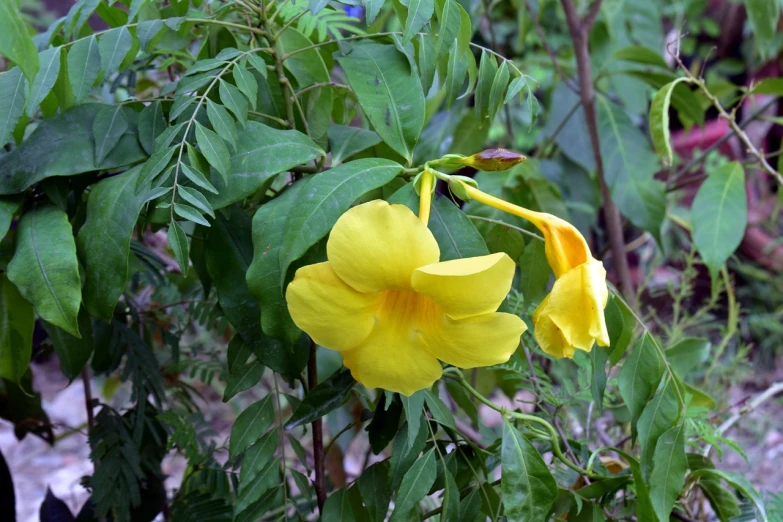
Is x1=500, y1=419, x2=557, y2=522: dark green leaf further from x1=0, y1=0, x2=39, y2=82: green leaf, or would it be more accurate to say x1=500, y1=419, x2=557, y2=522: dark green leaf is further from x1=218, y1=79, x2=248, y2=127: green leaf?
x1=0, y1=0, x2=39, y2=82: green leaf

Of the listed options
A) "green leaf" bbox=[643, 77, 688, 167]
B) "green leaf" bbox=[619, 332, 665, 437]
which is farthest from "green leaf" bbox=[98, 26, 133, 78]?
"green leaf" bbox=[643, 77, 688, 167]

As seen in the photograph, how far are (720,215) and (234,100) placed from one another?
0.93 m

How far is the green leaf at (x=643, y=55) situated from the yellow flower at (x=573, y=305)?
34.4 inches

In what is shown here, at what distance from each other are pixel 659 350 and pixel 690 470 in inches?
7.2

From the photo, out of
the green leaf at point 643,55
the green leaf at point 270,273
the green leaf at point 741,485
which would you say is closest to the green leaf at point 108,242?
the green leaf at point 270,273

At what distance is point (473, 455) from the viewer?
28.3 inches

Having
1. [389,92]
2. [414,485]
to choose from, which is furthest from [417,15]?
[414,485]

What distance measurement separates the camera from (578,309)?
0.54 metres

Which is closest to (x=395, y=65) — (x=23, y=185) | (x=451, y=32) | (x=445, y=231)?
(x=451, y=32)

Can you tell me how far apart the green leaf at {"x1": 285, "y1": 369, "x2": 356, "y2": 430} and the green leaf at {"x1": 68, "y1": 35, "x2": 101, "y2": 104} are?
36 cm

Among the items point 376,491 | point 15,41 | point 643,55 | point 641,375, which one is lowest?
point 376,491

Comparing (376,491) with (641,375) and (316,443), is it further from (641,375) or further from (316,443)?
(641,375)

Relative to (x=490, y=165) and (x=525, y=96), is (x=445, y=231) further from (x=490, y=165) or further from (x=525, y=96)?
(x=525, y=96)

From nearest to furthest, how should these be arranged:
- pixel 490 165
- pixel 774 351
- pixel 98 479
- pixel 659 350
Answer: pixel 490 165, pixel 659 350, pixel 98 479, pixel 774 351
